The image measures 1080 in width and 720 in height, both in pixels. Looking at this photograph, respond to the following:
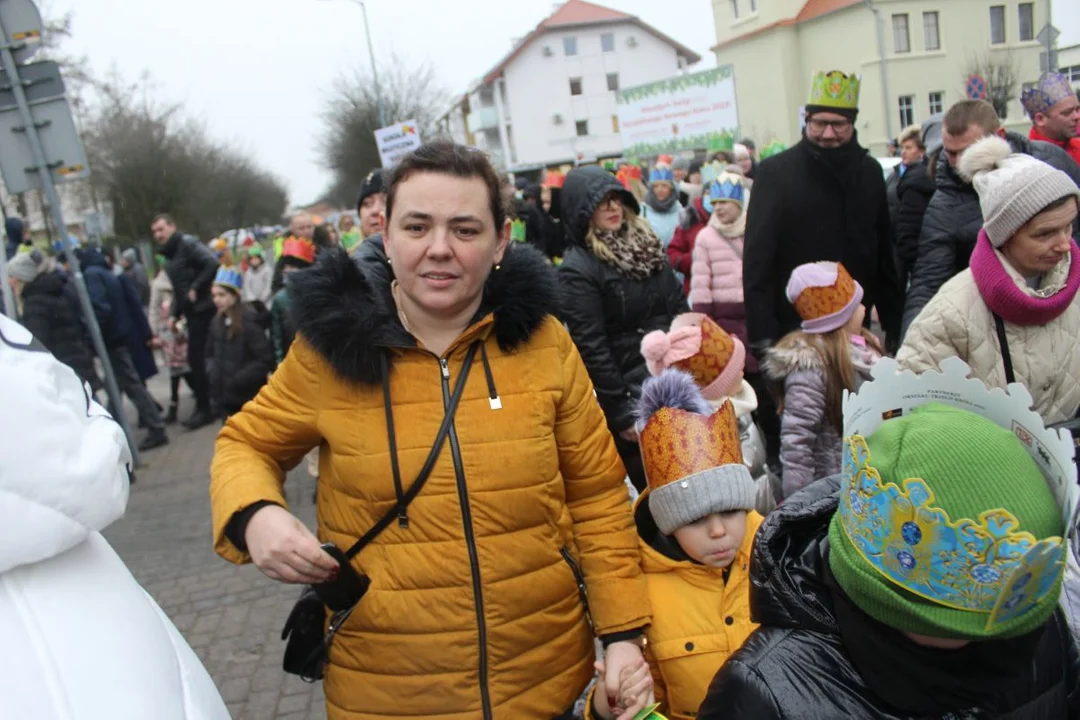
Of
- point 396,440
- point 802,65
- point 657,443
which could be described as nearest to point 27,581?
point 396,440

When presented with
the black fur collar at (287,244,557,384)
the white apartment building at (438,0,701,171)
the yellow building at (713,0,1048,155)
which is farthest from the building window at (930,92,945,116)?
the black fur collar at (287,244,557,384)

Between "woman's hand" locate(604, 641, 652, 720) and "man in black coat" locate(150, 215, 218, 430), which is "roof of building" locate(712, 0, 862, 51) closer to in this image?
"man in black coat" locate(150, 215, 218, 430)

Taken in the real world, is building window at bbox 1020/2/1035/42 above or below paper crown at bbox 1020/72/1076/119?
above

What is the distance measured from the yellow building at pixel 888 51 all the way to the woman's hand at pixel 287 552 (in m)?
45.2

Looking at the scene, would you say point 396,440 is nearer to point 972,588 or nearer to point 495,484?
point 495,484

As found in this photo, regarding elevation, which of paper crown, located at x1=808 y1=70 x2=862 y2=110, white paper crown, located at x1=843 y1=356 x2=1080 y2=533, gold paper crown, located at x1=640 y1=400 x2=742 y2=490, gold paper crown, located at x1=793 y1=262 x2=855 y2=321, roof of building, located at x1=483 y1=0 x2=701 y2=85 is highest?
roof of building, located at x1=483 y1=0 x2=701 y2=85

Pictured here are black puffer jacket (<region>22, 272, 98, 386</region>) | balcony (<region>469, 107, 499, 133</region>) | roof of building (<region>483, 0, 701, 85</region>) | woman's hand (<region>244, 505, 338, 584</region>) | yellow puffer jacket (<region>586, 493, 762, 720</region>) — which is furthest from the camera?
balcony (<region>469, 107, 499, 133</region>)

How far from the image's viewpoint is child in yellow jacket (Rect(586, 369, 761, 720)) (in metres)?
2.34

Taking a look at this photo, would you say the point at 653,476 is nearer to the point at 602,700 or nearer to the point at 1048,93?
the point at 602,700

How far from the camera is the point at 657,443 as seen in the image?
100 inches

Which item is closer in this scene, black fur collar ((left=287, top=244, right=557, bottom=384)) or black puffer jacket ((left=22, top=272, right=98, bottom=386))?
black fur collar ((left=287, top=244, right=557, bottom=384))

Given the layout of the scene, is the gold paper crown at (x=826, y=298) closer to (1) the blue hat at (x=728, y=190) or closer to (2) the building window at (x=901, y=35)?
(1) the blue hat at (x=728, y=190)

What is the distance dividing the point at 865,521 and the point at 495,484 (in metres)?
1.00

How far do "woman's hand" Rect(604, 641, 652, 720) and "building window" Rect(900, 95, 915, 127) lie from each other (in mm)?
47950
